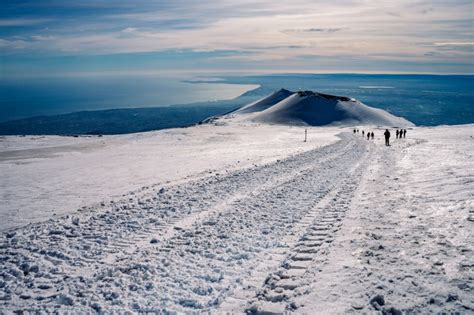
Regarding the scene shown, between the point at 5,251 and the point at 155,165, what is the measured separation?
Result: 14140mm

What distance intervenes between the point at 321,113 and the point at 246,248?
104250mm

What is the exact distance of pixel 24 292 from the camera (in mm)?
5926

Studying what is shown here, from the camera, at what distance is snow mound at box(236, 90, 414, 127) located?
331 feet

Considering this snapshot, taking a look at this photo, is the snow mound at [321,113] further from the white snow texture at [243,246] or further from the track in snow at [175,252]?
the track in snow at [175,252]

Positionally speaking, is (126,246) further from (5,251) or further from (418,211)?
(418,211)

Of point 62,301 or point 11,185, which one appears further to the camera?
point 11,185

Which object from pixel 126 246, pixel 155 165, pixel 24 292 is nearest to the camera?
pixel 24 292

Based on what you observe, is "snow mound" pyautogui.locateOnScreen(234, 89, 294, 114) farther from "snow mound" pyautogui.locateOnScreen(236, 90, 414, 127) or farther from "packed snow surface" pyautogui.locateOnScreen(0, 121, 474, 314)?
"packed snow surface" pyautogui.locateOnScreen(0, 121, 474, 314)

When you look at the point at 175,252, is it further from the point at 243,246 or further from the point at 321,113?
the point at 321,113

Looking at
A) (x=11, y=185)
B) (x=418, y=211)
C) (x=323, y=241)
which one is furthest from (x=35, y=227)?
(x=418, y=211)

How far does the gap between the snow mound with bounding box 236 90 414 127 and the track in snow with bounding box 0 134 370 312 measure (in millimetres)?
87721

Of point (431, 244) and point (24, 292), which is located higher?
point (431, 244)

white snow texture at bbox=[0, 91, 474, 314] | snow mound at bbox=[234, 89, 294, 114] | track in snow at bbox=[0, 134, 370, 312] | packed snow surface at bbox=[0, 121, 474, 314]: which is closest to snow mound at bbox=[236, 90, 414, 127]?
snow mound at bbox=[234, 89, 294, 114]

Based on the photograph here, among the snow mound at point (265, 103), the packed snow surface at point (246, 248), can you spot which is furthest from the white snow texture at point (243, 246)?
the snow mound at point (265, 103)
